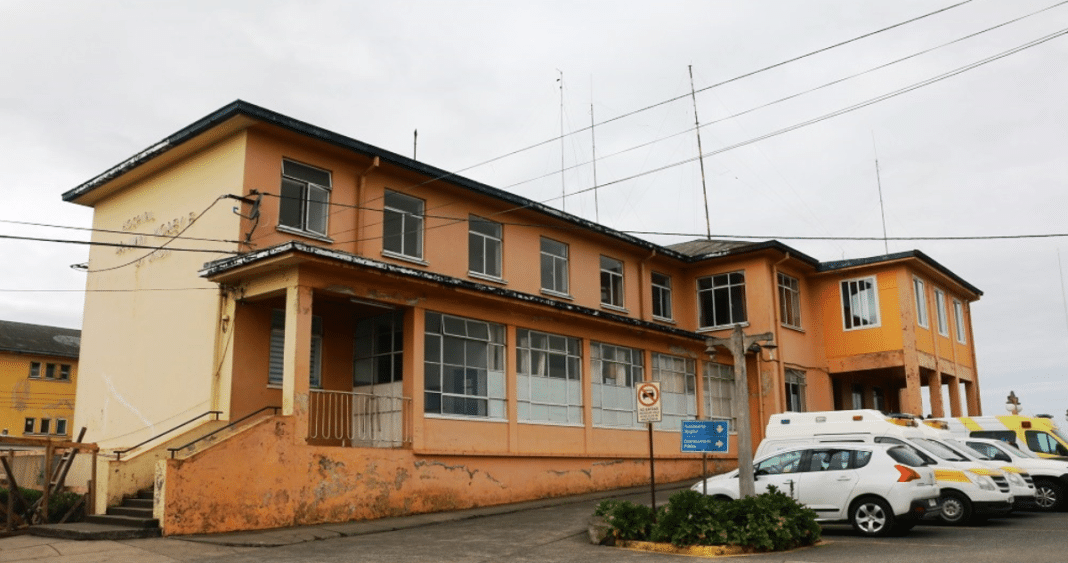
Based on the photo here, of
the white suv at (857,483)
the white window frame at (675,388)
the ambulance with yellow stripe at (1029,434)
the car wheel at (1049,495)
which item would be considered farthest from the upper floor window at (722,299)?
the white suv at (857,483)

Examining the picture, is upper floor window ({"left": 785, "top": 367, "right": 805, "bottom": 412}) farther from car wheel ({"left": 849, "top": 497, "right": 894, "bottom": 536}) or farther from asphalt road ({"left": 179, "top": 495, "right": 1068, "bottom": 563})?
car wheel ({"left": 849, "top": 497, "right": 894, "bottom": 536})

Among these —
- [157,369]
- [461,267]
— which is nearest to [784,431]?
[461,267]

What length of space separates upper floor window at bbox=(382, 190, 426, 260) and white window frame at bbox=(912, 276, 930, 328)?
16.8m

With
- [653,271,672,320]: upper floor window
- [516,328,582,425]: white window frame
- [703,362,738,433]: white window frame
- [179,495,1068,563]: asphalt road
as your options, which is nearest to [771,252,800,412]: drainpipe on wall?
[703,362,738,433]: white window frame

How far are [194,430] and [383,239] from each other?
226 inches

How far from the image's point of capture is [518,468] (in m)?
19.5

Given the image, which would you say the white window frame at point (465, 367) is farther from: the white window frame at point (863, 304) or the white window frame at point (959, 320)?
the white window frame at point (959, 320)

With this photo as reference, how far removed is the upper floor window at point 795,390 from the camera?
2792cm

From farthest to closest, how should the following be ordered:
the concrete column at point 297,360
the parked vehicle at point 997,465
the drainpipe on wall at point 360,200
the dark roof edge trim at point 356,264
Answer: the drainpipe on wall at point 360,200
the parked vehicle at point 997,465
the dark roof edge trim at point 356,264
the concrete column at point 297,360

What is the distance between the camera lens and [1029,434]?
1969cm

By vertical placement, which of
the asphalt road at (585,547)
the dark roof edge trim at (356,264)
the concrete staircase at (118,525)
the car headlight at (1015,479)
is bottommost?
the asphalt road at (585,547)

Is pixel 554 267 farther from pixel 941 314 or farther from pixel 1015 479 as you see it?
pixel 941 314

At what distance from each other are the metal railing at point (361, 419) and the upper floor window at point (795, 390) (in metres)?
14.5

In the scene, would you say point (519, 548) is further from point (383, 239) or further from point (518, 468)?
point (383, 239)
